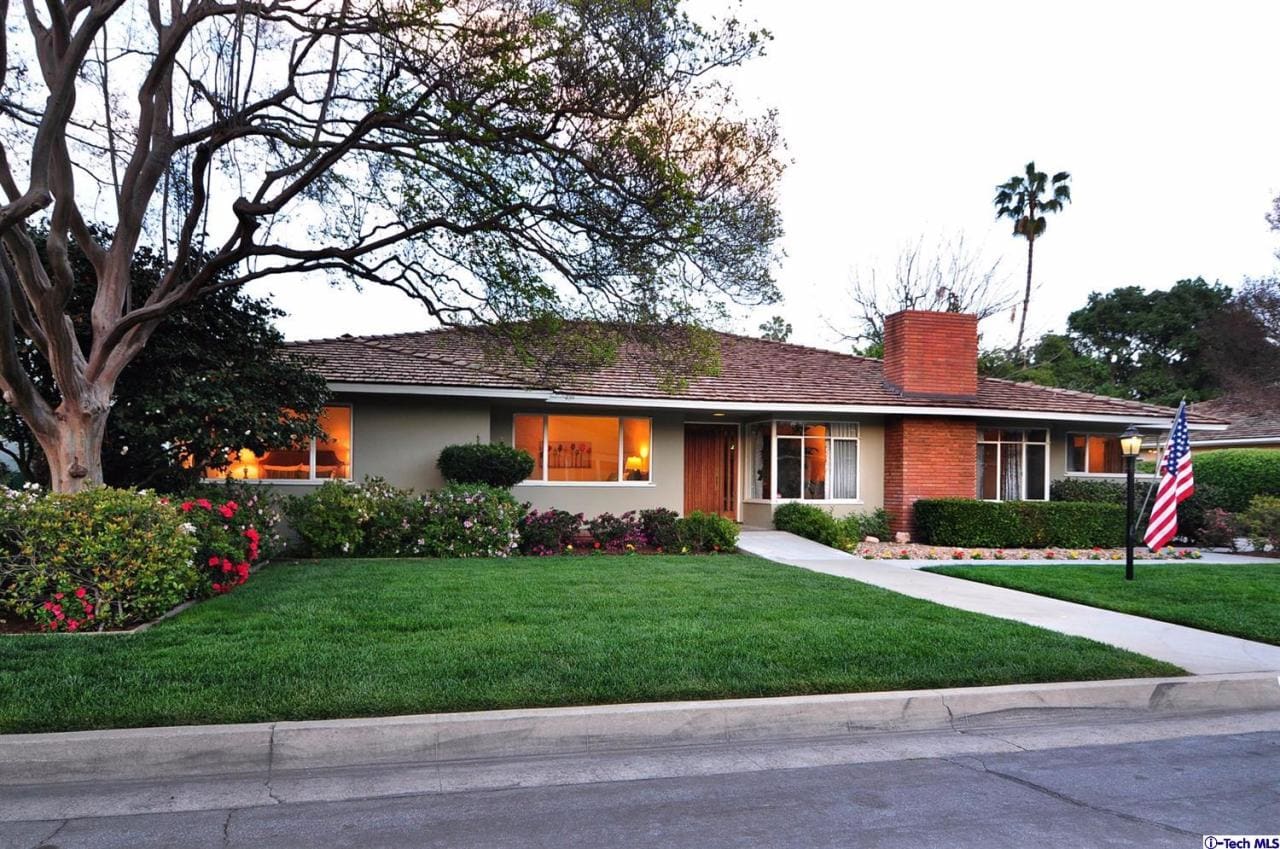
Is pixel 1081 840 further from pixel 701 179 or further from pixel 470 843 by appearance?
pixel 701 179

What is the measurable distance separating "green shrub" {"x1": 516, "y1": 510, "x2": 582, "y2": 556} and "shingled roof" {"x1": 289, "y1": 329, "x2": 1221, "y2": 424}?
2274mm

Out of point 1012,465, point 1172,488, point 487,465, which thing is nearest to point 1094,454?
point 1012,465

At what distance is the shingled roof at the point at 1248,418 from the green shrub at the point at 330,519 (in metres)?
24.7

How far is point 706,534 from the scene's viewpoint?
594 inches

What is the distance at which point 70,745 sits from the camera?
15.9 ft

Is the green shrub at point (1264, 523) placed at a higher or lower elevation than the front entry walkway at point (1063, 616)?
higher

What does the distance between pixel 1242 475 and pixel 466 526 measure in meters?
21.5

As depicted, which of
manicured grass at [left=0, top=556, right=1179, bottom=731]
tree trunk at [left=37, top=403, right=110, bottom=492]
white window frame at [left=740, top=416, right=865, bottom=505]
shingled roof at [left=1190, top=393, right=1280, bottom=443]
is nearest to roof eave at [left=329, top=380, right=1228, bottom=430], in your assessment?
white window frame at [left=740, top=416, right=865, bottom=505]

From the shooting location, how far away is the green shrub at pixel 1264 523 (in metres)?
16.7

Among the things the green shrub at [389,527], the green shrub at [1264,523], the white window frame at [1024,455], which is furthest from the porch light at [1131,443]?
the green shrub at [389,527]

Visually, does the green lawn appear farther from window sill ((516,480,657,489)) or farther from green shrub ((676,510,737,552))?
window sill ((516,480,657,489))

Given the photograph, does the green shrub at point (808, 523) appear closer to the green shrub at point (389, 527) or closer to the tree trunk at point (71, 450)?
the green shrub at point (389, 527)

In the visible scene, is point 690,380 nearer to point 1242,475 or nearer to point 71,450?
point 71,450

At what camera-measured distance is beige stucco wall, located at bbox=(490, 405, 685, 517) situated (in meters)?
17.6
